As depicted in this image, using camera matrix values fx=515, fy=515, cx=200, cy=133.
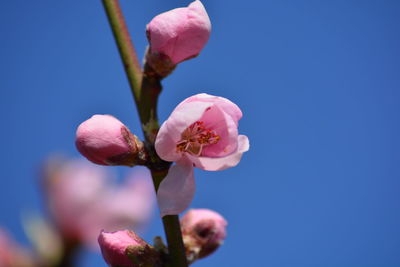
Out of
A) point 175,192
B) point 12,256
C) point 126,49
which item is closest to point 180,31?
point 126,49

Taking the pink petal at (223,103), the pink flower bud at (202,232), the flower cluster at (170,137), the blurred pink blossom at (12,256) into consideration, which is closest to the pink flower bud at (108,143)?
the flower cluster at (170,137)

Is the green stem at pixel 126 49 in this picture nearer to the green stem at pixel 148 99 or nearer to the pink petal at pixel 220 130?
the green stem at pixel 148 99

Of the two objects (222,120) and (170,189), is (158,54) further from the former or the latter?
(170,189)

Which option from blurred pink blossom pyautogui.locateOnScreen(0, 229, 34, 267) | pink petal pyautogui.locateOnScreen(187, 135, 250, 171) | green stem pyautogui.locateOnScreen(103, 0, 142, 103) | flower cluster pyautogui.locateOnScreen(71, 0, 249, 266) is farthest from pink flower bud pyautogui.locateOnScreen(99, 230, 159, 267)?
blurred pink blossom pyautogui.locateOnScreen(0, 229, 34, 267)

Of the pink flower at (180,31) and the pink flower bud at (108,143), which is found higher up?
the pink flower at (180,31)

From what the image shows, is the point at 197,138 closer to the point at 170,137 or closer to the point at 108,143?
the point at 170,137

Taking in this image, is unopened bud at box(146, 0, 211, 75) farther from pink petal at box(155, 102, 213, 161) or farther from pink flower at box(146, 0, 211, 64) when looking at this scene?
pink petal at box(155, 102, 213, 161)
